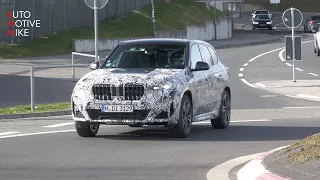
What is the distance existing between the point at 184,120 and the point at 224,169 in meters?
4.26

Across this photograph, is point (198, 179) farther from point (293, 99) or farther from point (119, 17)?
point (119, 17)

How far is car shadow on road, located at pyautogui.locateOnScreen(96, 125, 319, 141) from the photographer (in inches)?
639

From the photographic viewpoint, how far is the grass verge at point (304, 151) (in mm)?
10789

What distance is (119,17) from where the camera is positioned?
60.3 meters

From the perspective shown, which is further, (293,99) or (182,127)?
(293,99)

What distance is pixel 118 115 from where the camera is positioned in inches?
624

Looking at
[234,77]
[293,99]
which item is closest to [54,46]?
[234,77]

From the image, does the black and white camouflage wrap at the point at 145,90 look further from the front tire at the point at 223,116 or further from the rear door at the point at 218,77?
the front tire at the point at 223,116

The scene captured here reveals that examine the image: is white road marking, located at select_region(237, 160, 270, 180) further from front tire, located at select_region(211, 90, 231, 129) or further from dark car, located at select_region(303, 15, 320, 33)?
dark car, located at select_region(303, 15, 320, 33)

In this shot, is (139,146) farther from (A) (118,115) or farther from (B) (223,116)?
(B) (223,116)

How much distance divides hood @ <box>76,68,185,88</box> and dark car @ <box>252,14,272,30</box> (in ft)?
239

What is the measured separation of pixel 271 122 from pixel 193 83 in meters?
3.34

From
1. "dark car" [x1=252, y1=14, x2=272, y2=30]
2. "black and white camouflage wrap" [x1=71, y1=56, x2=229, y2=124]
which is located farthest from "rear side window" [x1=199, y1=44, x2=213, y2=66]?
"dark car" [x1=252, y1=14, x2=272, y2=30]

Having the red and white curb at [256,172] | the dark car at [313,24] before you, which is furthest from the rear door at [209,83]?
the dark car at [313,24]
